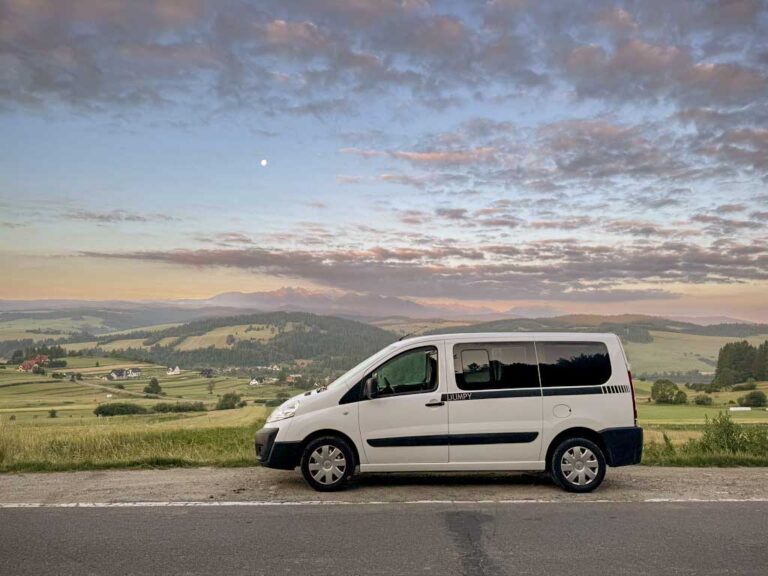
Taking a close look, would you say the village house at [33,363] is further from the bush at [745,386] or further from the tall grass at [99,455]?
the tall grass at [99,455]

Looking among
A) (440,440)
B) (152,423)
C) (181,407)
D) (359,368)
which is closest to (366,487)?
(440,440)

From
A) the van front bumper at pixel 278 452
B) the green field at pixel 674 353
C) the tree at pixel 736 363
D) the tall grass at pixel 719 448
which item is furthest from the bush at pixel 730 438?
the green field at pixel 674 353

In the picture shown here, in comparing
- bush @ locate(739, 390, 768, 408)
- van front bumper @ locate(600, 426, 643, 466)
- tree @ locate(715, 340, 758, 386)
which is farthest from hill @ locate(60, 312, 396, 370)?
van front bumper @ locate(600, 426, 643, 466)

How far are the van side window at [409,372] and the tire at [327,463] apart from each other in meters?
0.91

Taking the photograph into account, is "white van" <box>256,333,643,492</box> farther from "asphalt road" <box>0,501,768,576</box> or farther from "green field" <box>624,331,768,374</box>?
"green field" <box>624,331,768,374</box>

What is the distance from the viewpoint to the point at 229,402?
9775 centimetres

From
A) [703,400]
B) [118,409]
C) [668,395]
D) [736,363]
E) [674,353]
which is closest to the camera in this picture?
[118,409]

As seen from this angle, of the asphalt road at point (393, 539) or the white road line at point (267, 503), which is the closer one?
the asphalt road at point (393, 539)

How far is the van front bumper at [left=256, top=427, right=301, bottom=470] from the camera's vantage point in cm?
853

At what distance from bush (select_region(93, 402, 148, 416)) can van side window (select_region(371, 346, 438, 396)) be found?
91316 millimetres

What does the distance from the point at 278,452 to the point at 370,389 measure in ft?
4.75

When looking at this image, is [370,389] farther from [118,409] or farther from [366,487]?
[118,409]

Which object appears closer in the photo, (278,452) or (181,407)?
(278,452)

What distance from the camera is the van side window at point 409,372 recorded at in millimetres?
8664
